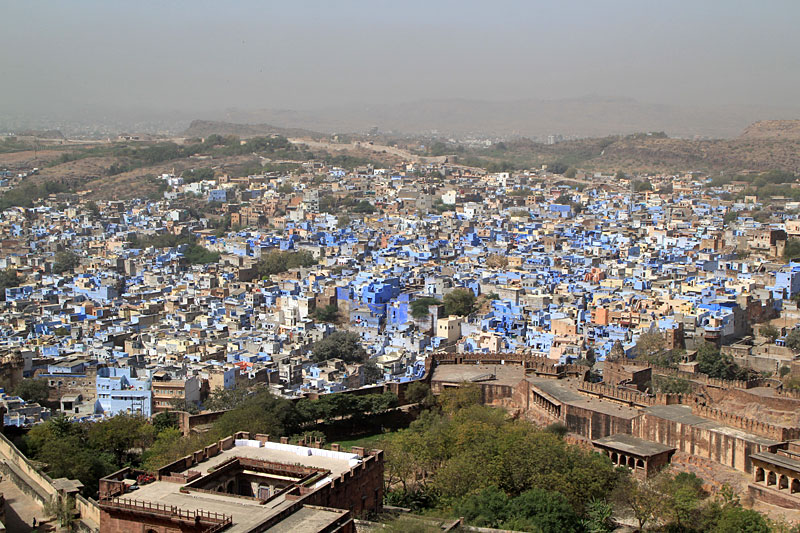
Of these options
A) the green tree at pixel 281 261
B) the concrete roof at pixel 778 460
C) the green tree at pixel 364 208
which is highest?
the concrete roof at pixel 778 460

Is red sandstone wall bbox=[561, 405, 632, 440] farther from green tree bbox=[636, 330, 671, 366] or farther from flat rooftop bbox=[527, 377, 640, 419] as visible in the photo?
green tree bbox=[636, 330, 671, 366]

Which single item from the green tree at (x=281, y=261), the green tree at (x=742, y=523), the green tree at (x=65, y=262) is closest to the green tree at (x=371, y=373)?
the green tree at (x=742, y=523)

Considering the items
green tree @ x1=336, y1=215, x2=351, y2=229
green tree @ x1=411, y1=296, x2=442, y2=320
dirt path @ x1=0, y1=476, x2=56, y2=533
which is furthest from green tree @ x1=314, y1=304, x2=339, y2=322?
dirt path @ x1=0, y1=476, x2=56, y2=533

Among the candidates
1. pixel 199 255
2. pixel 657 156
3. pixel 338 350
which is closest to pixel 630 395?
pixel 338 350

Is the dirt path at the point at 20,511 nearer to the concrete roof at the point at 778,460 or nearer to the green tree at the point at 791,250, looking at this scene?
the concrete roof at the point at 778,460

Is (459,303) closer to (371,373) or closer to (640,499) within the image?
(371,373)

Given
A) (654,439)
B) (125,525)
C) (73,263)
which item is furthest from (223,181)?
(125,525)
